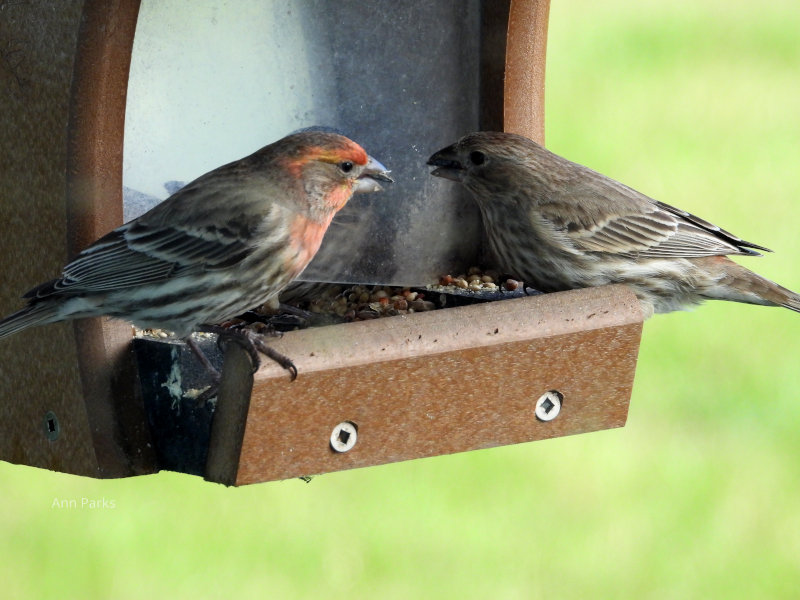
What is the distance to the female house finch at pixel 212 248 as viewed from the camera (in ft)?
15.7

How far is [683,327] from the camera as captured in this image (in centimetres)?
1002

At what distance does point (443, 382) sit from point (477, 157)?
150 cm

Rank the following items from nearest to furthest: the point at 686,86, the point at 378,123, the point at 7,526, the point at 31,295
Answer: the point at 31,295
the point at 378,123
the point at 7,526
the point at 686,86

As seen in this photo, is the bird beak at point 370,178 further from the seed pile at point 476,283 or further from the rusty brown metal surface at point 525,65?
the rusty brown metal surface at point 525,65

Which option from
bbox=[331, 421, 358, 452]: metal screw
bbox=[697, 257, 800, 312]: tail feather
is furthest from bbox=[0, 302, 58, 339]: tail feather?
bbox=[697, 257, 800, 312]: tail feather

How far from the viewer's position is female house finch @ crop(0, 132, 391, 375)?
15.7ft

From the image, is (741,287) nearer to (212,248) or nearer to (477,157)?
(477,157)

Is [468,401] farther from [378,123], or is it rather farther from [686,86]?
[686,86]

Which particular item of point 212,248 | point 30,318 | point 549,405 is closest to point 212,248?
point 212,248

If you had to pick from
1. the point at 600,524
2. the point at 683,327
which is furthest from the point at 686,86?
the point at 600,524

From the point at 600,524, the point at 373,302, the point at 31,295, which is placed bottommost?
the point at 600,524

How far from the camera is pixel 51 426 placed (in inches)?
202

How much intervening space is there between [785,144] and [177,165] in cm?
770

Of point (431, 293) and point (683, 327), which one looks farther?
point (683, 327)
